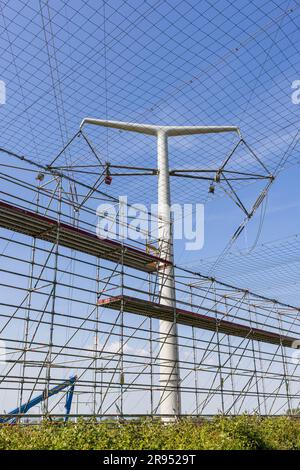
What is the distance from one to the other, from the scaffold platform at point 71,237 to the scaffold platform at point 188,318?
1.36 meters

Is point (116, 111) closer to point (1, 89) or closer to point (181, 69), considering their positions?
point (181, 69)

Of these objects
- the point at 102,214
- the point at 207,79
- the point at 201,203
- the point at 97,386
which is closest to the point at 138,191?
the point at 201,203

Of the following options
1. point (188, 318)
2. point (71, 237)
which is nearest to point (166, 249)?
point (188, 318)

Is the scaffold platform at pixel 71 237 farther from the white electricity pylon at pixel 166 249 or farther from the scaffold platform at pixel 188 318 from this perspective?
the scaffold platform at pixel 188 318

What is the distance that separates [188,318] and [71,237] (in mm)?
5914

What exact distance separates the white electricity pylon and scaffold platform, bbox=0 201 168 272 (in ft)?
3.54

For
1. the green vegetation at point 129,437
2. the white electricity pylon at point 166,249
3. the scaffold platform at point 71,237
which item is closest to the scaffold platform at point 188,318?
the white electricity pylon at point 166,249

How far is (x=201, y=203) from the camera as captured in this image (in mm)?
19672

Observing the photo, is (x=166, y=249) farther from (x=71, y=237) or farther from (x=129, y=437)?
(x=129, y=437)

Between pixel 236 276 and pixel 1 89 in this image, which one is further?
pixel 236 276

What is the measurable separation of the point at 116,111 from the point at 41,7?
15.4ft

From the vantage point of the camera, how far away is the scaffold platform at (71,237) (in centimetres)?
1223

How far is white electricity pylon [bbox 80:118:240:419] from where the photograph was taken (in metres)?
15.6

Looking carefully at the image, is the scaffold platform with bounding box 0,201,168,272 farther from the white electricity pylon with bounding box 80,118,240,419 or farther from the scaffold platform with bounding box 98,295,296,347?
the scaffold platform with bounding box 98,295,296,347
